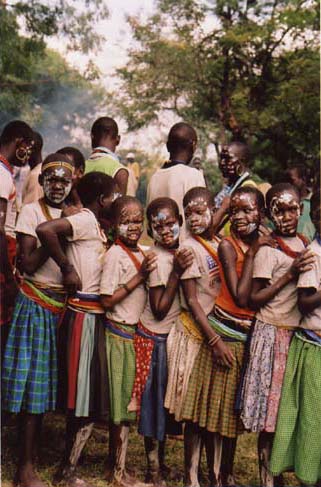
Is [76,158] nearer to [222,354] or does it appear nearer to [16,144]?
[16,144]

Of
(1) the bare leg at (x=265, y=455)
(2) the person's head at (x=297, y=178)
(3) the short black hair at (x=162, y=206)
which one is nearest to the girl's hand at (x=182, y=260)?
(3) the short black hair at (x=162, y=206)

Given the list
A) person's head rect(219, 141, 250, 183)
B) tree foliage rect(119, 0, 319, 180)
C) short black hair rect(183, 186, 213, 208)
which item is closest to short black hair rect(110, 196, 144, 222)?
short black hair rect(183, 186, 213, 208)

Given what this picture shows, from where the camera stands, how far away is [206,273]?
3.53m

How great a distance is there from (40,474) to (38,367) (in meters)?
0.67

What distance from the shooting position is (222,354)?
133 inches

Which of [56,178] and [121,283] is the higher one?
[56,178]

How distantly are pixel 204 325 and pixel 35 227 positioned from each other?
1.04 metres

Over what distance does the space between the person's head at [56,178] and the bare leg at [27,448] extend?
1.16 m

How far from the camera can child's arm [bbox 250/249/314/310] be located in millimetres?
3229

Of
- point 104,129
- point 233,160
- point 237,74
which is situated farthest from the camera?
point 237,74

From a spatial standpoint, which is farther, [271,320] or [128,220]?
[128,220]

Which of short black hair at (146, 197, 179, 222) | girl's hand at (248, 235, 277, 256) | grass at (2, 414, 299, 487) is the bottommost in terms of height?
grass at (2, 414, 299, 487)

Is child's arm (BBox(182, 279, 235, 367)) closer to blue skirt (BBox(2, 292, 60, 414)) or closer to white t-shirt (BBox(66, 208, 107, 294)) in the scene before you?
white t-shirt (BBox(66, 208, 107, 294))

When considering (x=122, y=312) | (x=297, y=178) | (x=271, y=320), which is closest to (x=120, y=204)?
(x=122, y=312)
